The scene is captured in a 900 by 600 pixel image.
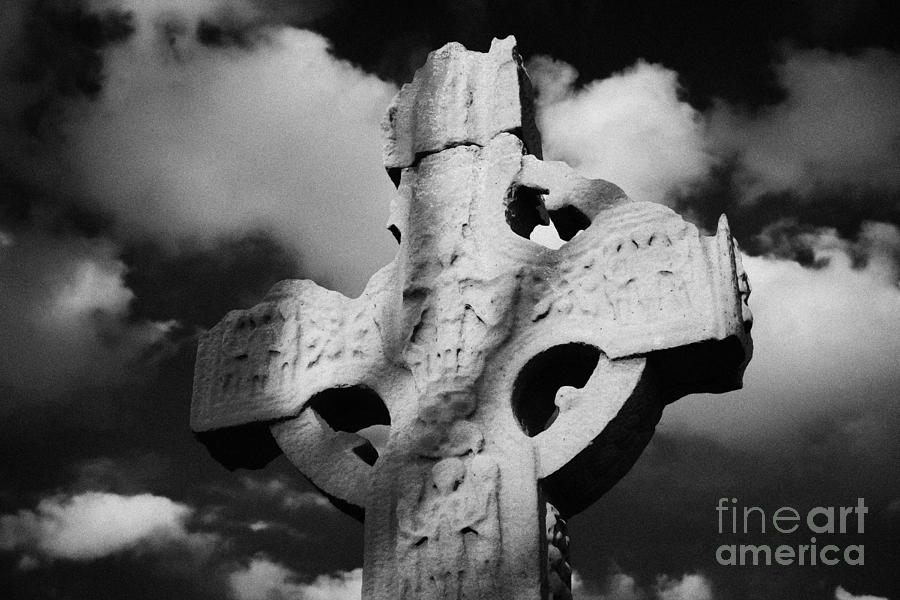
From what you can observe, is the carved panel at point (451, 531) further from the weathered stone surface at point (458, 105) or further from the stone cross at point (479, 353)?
the weathered stone surface at point (458, 105)

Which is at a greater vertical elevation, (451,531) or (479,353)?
(479,353)

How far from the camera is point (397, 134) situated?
4.82 metres

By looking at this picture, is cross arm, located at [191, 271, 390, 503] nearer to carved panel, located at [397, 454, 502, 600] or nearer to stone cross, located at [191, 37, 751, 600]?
stone cross, located at [191, 37, 751, 600]

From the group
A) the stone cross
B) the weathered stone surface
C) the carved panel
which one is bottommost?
the carved panel

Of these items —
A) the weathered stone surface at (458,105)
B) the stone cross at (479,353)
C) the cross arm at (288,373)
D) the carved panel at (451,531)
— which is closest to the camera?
the carved panel at (451,531)

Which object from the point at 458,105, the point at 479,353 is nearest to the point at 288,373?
the point at 479,353

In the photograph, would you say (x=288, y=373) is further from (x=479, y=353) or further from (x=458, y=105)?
(x=458, y=105)

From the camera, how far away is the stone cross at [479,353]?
377 cm

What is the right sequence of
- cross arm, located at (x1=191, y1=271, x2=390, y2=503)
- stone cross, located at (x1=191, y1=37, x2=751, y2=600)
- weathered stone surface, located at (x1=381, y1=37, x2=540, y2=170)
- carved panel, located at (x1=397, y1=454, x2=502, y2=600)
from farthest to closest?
weathered stone surface, located at (x1=381, y1=37, x2=540, y2=170) → cross arm, located at (x1=191, y1=271, x2=390, y2=503) → stone cross, located at (x1=191, y1=37, x2=751, y2=600) → carved panel, located at (x1=397, y1=454, x2=502, y2=600)

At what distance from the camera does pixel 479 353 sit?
4.11 m

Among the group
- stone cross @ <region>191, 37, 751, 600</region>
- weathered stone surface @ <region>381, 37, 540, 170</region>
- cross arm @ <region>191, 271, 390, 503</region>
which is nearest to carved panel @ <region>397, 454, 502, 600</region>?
stone cross @ <region>191, 37, 751, 600</region>

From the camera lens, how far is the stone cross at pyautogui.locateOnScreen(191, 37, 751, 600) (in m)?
3.77

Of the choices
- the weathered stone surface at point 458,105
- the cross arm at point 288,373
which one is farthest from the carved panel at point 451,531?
the weathered stone surface at point 458,105

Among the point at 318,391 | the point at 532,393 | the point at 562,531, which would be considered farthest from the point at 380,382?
the point at 562,531
